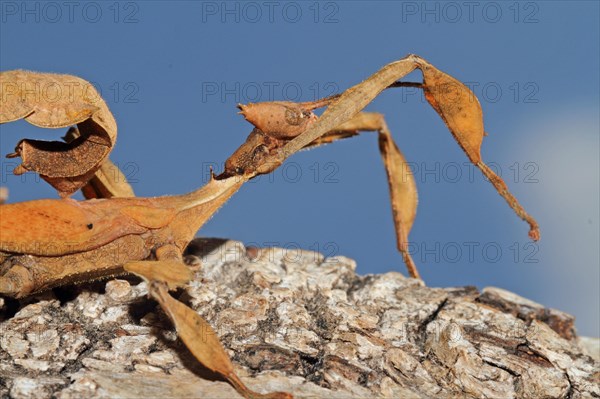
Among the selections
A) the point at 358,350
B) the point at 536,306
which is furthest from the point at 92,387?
the point at 536,306

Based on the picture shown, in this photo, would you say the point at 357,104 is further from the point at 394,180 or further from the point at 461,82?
the point at 394,180

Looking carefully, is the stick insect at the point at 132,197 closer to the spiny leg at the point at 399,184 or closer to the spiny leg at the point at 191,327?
the spiny leg at the point at 191,327

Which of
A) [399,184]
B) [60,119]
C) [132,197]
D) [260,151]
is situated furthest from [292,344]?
[399,184]

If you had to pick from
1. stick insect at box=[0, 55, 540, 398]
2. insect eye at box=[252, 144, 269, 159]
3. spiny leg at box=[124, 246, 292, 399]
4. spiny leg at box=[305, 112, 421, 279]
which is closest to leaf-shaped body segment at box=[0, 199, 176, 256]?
stick insect at box=[0, 55, 540, 398]

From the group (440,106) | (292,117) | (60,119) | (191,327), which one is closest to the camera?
(191,327)

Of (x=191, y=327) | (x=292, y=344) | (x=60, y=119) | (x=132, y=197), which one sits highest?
(x=60, y=119)

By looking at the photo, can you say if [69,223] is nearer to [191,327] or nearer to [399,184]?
[191,327]

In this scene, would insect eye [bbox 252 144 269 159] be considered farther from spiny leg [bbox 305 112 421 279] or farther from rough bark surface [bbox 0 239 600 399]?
spiny leg [bbox 305 112 421 279]
